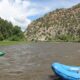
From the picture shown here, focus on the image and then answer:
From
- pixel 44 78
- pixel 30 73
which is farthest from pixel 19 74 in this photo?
pixel 44 78

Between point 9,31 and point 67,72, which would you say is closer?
point 67,72

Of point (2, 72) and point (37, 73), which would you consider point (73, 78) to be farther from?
point (2, 72)

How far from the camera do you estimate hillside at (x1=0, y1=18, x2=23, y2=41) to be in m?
167

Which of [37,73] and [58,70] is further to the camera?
[37,73]

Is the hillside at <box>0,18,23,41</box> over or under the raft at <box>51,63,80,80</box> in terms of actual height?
over

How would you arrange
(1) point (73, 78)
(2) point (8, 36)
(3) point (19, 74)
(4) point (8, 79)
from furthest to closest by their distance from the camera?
1. (2) point (8, 36)
2. (3) point (19, 74)
3. (4) point (8, 79)
4. (1) point (73, 78)

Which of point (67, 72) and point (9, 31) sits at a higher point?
point (9, 31)

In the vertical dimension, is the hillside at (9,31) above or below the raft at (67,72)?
above

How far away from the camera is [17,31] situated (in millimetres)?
175125

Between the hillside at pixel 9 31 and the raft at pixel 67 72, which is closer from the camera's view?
the raft at pixel 67 72

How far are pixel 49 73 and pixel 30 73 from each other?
6.39 ft

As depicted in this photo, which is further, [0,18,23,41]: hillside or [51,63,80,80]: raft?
[0,18,23,41]: hillside

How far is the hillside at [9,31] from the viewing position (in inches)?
6560

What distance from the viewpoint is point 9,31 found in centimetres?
17112
